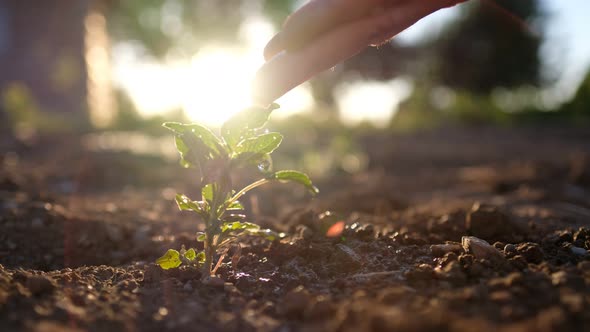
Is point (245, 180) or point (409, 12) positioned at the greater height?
point (245, 180)

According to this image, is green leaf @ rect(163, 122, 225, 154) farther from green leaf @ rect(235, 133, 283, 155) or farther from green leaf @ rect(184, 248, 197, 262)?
green leaf @ rect(184, 248, 197, 262)

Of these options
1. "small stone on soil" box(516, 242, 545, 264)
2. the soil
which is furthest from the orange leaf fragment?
"small stone on soil" box(516, 242, 545, 264)

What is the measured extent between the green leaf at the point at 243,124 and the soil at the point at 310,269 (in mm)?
452

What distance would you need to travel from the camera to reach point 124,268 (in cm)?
207

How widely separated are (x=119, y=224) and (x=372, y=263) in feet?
5.27

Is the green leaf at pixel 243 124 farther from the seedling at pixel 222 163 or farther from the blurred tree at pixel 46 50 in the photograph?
the blurred tree at pixel 46 50

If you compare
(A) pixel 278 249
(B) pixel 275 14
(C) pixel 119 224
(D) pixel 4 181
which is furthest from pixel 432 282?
(B) pixel 275 14

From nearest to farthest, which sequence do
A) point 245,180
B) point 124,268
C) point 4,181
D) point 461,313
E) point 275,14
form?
point 461,313 → point 124,268 → point 4,181 → point 245,180 → point 275,14

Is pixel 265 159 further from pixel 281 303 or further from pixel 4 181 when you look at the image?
pixel 4 181

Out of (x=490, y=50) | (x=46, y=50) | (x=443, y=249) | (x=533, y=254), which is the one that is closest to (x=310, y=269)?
(x=443, y=249)

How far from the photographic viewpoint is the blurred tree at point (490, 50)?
66.3ft

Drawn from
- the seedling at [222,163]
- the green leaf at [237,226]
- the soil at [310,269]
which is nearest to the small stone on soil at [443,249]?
the soil at [310,269]

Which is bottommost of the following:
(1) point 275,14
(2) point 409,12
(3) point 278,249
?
(3) point 278,249

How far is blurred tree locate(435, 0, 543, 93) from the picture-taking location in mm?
20203
